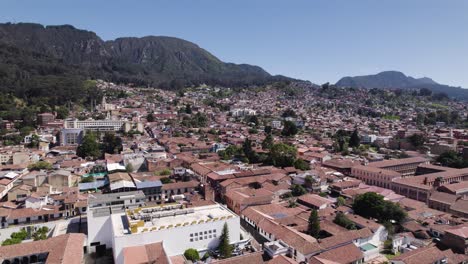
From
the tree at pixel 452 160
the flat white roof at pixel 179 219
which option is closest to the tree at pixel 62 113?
the flat white roof at pixel 179 219

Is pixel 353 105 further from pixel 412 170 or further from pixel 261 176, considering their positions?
pixel 261 176

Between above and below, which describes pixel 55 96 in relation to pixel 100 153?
above

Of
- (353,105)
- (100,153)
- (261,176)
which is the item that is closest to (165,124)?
(100,153)

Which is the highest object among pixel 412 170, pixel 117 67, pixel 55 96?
pixel 117 67

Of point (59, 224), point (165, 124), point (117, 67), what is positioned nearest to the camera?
point (59, 224)

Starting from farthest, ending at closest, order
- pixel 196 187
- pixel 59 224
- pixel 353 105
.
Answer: pixel 353 105, pixel 196 187, pixel 59 224

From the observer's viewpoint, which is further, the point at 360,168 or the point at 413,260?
the point at 360,168

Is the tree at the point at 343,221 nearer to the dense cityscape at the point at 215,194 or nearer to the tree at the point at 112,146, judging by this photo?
the dense cityscape at the point at 215,194

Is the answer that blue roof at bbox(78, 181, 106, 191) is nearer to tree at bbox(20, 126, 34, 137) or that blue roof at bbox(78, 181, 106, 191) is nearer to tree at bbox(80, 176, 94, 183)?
tree at bbox(80, 176, 94, 183)
